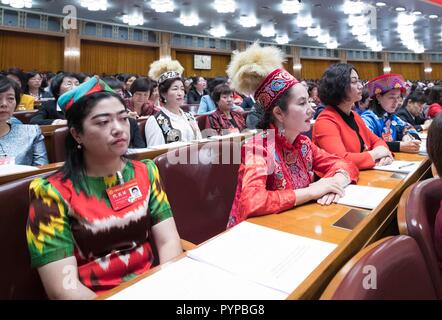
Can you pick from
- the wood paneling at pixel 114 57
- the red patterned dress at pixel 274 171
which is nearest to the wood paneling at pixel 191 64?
the wood paneling at pixel 114 57

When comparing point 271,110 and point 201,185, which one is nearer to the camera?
point 271,110

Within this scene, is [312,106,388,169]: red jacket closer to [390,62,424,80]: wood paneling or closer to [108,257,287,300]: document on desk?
[108,257,287,300]: document on desk

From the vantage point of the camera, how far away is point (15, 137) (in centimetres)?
240

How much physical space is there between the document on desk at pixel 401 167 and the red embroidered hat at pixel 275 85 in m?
0.89

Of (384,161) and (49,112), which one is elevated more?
(49,112)

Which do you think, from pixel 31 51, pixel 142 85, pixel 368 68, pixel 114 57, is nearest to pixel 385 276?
pixel 142 85

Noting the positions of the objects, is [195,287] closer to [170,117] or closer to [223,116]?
[170,117]

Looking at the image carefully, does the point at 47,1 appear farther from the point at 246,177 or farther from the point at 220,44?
the point at 246,177

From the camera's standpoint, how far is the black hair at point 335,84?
2.34 metres

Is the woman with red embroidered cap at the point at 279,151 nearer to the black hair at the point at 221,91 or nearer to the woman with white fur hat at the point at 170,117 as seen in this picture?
the woman with white fur hat at the point at 170,117

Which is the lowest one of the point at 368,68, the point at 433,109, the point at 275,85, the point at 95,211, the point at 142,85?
the point at 95,211

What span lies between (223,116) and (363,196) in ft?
9.62

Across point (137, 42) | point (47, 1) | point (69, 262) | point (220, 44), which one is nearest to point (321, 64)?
point (220, 44)

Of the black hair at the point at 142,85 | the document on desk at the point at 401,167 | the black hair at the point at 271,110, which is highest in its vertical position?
the black hair at the point at 142,85
